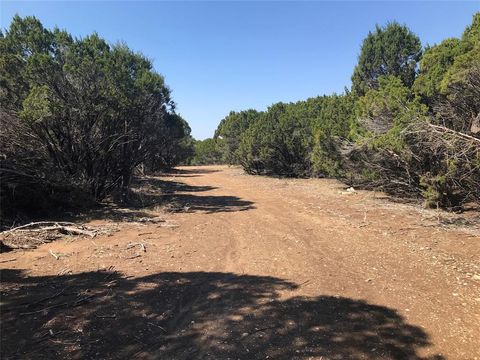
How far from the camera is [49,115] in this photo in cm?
1134

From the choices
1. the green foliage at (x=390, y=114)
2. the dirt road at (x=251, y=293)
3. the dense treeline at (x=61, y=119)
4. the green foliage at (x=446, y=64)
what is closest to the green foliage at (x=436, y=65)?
the green foliage at (x=446, y=64)

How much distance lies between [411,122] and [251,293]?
7802 mm

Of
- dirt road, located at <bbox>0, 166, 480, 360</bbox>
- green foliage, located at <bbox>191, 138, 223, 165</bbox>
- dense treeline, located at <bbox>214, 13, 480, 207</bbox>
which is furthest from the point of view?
green foliage, located at <bbox>191, 138, 223, 165</bbox>

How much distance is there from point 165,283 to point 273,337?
2381 mm

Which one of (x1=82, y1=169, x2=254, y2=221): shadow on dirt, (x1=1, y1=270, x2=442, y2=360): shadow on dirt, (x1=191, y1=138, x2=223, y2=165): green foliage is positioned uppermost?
(x1=191, y1=138, x2=223, y2=165): green foliage

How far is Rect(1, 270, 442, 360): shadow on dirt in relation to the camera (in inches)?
157

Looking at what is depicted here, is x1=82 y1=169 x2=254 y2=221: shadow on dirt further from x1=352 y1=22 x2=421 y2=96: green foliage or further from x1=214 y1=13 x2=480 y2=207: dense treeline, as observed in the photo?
x1=352 y1=22 x2=421 y2=96: green foliage

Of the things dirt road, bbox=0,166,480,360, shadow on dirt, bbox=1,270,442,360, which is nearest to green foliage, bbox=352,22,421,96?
dirt road, bbox=0,166,480,360

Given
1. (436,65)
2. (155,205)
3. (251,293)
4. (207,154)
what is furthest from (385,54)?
(207,154)

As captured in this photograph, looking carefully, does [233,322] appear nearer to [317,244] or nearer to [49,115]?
[317,244]

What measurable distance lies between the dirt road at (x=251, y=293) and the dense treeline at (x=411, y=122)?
2.07 meters

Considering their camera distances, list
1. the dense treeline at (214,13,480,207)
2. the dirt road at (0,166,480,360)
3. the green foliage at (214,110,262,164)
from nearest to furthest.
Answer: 1. the dirt road at (0,166,480,360)
2. the dense treeline at (214,13,480,207)
3. the green foliage at (214,110,262,164)

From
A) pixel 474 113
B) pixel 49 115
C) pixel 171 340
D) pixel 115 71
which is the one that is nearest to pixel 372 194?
pixel 474 113

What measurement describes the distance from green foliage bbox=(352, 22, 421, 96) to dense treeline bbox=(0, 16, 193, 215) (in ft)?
38.0
